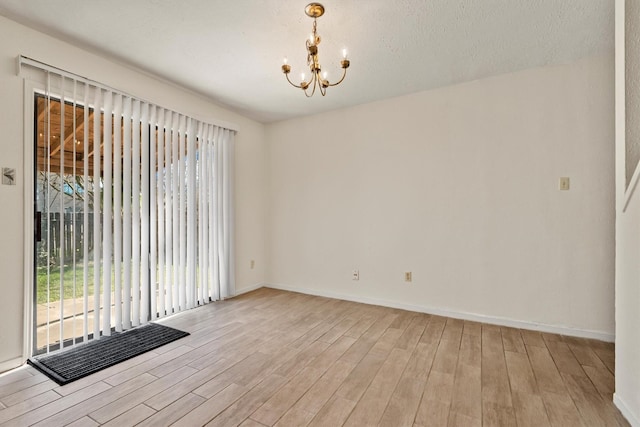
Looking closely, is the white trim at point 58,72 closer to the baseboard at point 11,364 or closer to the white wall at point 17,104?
the white wall at point 17,104

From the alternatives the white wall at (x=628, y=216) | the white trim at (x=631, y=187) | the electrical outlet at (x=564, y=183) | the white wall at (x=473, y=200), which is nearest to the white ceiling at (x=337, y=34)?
the white wall at (x=473, y=200)

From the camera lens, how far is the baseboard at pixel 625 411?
1511 millimetres

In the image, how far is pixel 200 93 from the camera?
342 cm

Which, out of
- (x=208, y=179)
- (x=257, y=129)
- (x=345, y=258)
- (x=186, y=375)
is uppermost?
(x=257, y=129)

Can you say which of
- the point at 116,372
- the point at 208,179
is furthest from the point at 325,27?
the point at 116,372

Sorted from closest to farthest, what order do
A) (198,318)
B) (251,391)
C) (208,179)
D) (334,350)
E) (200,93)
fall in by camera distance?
(251,391) < (334,350) < (198,318) < (200,93) < (208,179)

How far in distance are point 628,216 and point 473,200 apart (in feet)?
4.68

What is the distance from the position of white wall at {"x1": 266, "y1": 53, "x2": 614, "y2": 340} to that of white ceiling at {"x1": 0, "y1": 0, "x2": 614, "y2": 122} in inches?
15.4

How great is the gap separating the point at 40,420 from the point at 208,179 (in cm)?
257

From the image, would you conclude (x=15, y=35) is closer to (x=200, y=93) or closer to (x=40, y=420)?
(x=200, y=93)

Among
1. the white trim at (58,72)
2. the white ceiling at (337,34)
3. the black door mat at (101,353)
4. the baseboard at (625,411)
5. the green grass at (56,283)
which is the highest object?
the white ceiling at (337,34)

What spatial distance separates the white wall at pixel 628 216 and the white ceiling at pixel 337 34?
50cm

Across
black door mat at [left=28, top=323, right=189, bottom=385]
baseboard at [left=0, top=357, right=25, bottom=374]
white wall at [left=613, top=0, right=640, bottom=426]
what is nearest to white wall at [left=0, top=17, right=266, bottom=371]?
baseboard at [left=0, top=357, right=25, bottom=374]

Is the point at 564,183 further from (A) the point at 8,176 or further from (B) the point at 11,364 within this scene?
(B) the point at 11,364
